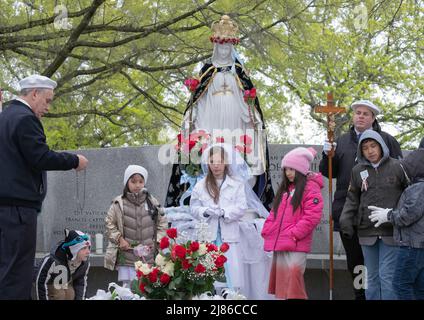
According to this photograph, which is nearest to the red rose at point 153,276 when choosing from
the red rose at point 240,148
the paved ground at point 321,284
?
the red rose at point 240,148

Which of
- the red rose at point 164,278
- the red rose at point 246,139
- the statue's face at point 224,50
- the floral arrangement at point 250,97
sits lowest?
the red rose at point 164,278

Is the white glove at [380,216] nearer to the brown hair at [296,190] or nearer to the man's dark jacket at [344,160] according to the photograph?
the brown hair at [296,190]

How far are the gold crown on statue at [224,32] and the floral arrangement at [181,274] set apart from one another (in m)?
4.54

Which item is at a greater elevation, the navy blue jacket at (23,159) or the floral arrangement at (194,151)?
the floral arrangement at (194,151)

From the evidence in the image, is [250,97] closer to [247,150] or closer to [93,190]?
[247,150]

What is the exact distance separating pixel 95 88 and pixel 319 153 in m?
5.60

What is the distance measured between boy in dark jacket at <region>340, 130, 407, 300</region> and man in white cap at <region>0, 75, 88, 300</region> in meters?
2.56

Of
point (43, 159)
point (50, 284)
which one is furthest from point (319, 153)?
point (43, 159)

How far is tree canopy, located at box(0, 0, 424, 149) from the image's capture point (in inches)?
485

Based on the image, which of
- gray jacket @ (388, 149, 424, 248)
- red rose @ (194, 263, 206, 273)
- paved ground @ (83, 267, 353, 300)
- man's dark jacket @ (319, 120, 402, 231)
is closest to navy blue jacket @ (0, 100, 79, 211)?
red rose @ (194, 263, 206, 273)

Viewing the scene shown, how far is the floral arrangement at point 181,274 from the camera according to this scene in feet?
19.3

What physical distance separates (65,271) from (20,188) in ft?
5.79
